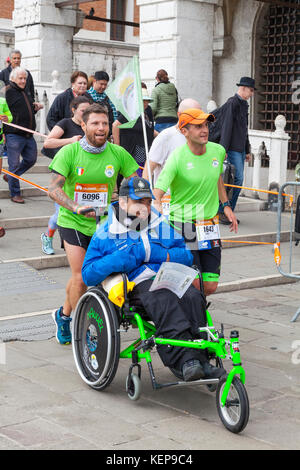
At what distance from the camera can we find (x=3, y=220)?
10094mm

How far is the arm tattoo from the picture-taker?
5770 mm

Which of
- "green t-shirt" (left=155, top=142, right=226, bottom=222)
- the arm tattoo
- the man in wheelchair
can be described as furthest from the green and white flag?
the man in wheelchair

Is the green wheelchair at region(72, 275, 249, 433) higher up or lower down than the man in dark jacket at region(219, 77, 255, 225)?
lower down

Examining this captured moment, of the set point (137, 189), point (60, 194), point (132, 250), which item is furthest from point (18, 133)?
point (132, 250)

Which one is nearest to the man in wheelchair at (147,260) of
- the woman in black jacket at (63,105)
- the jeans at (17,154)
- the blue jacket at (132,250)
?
the blue jacket at (132,250)

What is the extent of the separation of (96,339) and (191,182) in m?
1.54

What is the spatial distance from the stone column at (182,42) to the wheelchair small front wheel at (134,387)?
34.4 feet

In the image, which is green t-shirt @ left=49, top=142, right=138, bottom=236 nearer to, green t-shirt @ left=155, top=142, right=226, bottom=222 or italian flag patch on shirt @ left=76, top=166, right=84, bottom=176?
italian flag patch on shirt @ left=76, top=166, right=84, bottom=176

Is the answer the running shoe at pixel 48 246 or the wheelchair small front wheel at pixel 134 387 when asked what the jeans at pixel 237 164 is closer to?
the running shoe at pixel 48 246

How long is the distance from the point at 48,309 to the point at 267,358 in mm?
2186

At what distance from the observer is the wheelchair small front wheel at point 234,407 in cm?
431

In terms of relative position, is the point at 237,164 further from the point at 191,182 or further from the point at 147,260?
the point at 147,260

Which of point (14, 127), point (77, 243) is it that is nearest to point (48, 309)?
point (77, 243)

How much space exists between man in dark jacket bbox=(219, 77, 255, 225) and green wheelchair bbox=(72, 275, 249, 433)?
5938 millimetres
